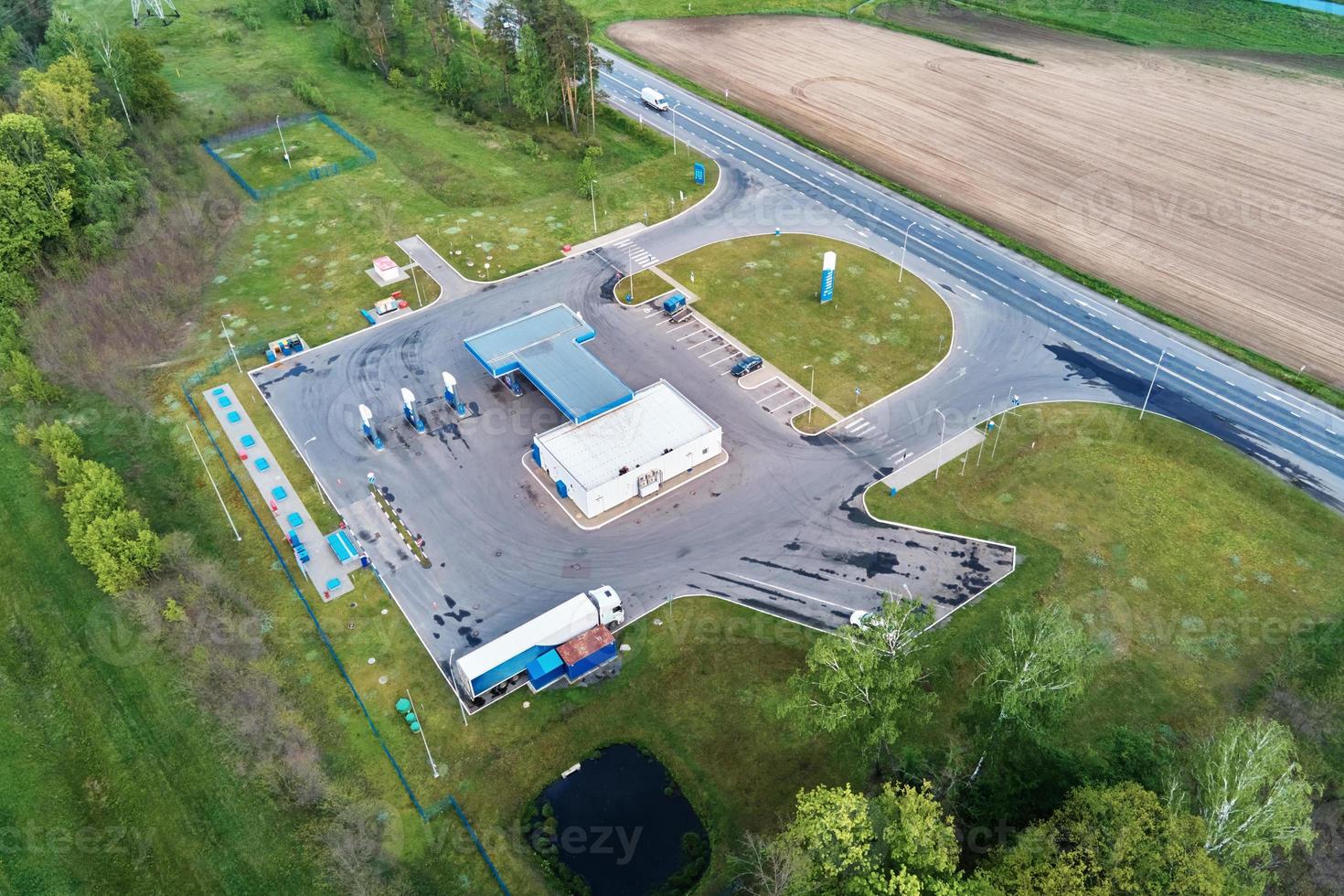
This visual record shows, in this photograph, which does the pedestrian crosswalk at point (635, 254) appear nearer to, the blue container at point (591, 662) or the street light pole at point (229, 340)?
the street light pole at point (229, 340)

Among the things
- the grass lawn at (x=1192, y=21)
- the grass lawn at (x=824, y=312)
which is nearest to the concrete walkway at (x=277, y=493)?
the grass lawn at (x=824, y=312)

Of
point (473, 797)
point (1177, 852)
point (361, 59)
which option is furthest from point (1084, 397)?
point (361, 59)

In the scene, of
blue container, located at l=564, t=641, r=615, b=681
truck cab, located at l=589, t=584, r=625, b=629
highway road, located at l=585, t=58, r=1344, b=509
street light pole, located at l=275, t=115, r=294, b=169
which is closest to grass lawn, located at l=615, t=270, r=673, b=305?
highway road, located at l=585, t=58, r=1344, b=509

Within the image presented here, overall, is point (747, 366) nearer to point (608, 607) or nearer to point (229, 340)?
point (608, 607)

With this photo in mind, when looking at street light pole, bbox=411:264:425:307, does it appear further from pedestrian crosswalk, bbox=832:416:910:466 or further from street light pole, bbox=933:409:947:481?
street light pole, bbox=933:409:947:481

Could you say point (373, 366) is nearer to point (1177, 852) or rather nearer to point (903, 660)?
point (903, 660)

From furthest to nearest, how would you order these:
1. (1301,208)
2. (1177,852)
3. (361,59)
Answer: (361,59) < (1301,208) < (1177,852)
